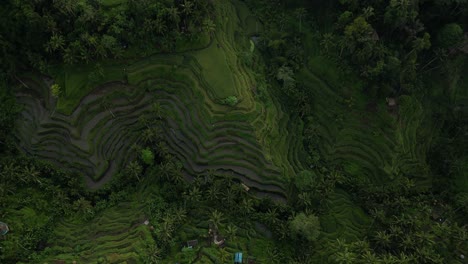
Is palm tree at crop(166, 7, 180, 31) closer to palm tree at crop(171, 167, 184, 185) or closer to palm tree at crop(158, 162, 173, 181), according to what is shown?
palm tree at crop(158, 162, 173, 181)

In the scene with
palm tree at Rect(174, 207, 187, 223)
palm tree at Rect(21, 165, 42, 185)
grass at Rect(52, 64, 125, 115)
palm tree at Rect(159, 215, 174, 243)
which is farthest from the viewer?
grass at Rect(52, 64, 125, 115)

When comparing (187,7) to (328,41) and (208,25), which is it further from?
(328,41)

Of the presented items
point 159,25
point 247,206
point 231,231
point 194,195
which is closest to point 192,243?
point 231,231

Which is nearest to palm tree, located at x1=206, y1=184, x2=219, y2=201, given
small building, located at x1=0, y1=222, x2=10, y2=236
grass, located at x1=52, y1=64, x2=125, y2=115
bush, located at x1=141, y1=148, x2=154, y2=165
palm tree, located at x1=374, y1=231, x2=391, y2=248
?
bush, located at x1=141, y1=148, x2=154, y2=165

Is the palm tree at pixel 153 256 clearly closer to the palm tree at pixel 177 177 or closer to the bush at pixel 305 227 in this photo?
the palm tree at pixel 177 177

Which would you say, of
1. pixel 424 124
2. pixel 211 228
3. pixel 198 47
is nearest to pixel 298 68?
pixel 198 47

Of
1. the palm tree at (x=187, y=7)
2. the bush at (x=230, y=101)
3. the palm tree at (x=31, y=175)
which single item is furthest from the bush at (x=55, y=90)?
the bush at (x=230, y=101)

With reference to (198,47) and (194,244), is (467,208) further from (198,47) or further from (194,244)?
(198,47)
